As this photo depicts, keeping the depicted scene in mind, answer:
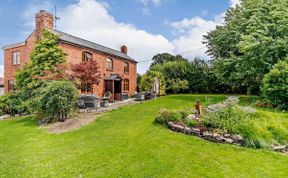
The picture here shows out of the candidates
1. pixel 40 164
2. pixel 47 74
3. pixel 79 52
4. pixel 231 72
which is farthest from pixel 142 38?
pixel 40 164

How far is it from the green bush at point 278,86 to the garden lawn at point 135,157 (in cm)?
343

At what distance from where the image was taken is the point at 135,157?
5305 millimetres

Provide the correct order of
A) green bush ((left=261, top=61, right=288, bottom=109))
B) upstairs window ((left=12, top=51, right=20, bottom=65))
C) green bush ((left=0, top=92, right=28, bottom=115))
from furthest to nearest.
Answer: upstairs window ((left=12, top=51, right=20, bottom=65)) → green bush ((left=0, top=92, right=28, bottom=115)) → green bush ((left=261, top=61, right=288, bottom=109))

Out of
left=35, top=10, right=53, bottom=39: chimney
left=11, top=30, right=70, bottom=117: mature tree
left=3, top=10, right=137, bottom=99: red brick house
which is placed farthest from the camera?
left=3, top=10, right=137, bottom=99: red brick house

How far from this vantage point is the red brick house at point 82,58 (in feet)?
54.7

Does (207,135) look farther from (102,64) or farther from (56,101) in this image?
(102,64)

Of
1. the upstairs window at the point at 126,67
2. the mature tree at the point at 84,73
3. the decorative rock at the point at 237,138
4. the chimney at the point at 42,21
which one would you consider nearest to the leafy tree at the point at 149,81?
the upstairs window at the point at 126,67

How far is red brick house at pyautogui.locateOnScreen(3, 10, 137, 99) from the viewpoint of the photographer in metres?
16.7

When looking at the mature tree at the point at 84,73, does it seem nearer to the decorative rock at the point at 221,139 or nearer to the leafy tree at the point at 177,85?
the decorative rock at the point at 221,139

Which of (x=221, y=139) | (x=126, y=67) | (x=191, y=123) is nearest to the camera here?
(x=221, y=139)

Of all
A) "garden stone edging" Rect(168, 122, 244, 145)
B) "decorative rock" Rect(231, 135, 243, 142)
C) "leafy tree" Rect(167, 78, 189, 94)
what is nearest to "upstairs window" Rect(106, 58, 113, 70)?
"leafy tree" Rect(167, 78, 189, 94)

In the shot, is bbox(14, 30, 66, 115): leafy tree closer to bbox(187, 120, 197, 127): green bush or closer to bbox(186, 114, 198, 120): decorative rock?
bbox(186, 114, 198, 120): decorative rock

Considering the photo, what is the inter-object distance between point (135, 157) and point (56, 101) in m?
6.45

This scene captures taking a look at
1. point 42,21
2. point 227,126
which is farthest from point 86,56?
point 227,126
